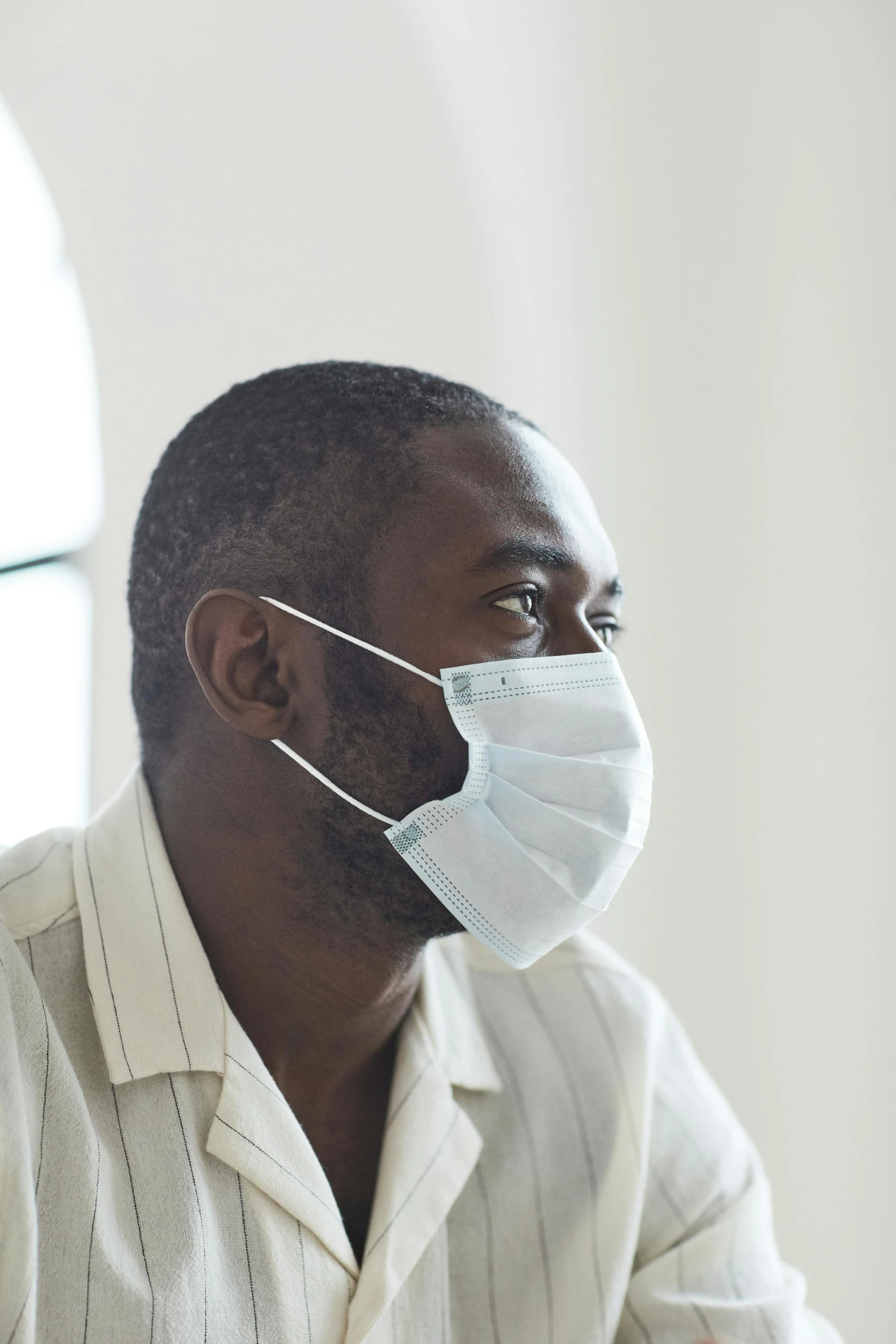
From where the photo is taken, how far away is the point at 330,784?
1.25 metres

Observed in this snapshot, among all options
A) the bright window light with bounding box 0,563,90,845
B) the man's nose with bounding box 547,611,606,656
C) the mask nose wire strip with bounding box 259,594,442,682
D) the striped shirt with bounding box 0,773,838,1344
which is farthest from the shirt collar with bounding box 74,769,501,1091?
the man's nose with bounding box 547,611,606,656

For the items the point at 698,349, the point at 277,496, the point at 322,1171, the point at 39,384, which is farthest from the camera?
the point at 698,349

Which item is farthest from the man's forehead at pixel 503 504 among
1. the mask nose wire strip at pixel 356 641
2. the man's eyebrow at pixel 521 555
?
the mask nose wire strip at pixel 356 641

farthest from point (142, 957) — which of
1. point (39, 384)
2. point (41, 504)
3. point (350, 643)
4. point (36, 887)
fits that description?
point (39, 384)

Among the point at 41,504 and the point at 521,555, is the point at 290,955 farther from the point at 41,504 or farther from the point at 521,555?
the point at 41,504

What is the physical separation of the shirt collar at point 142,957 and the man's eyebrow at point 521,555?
19.1 inches

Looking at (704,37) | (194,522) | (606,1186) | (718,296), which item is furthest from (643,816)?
(704,37)

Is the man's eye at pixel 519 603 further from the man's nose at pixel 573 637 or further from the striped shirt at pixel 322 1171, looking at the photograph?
the striped shirt at pixel 322 1171

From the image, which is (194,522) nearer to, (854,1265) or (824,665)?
(824,665)

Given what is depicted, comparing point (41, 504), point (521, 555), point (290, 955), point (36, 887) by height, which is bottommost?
point (290, 955)

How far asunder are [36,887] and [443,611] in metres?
0.53

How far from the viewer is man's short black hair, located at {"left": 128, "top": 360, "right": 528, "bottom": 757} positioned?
1281mm

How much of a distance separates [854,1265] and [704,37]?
211cm

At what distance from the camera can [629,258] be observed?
2049 millimetres
